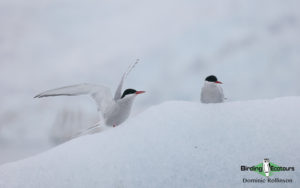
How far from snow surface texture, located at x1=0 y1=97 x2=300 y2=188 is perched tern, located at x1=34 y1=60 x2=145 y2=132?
8 centimetres

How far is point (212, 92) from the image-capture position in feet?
7.60

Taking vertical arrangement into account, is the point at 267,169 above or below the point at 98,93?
below

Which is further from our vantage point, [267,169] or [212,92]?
→ [212,92]

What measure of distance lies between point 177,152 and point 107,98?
67 centimetres

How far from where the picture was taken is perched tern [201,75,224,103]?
91.0 inches

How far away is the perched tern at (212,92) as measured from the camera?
7.59 feet

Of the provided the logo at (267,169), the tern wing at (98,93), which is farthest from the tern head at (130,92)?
the logo at (267,169)

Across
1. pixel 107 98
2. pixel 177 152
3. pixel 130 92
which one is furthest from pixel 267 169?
pixel 107 98

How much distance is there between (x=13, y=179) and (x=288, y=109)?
1776mm

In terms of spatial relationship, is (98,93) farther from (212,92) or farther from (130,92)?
(212,92)

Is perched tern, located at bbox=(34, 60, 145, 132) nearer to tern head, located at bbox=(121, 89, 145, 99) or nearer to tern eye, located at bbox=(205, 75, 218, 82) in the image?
tern head, located at bbox=(121, 89, 145, 99)

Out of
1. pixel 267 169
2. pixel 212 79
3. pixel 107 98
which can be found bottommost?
pixel 267 169

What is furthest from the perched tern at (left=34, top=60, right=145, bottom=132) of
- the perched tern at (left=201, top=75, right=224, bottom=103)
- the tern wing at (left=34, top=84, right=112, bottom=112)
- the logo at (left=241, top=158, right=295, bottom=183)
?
the logo at (left=241, top=158, right=295, bottom=183)

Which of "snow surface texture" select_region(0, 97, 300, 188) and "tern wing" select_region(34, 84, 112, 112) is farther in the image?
"tern wing" select_region(34, 84, 112, 112)
